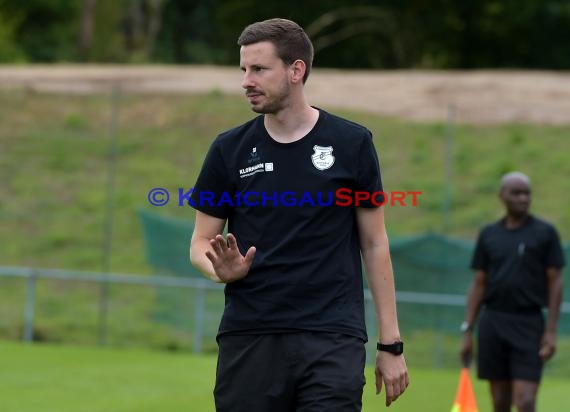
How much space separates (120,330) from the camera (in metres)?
19.8

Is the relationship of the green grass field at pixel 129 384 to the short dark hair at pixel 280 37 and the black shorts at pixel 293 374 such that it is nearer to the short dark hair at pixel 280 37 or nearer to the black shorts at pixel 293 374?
the black shorts at pixel 293 374

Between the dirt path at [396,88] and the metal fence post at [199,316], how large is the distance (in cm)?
1134

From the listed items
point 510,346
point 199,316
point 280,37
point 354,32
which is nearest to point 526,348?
point 510,346

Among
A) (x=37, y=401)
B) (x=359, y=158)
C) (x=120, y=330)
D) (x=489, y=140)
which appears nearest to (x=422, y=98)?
(x=489, y=140)

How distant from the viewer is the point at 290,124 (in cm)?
538

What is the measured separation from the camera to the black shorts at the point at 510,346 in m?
10.0

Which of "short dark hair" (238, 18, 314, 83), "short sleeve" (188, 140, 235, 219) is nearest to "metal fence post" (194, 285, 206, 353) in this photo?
"short sleeve" (188, 140, 235, 219)

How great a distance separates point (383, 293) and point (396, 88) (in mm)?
27362

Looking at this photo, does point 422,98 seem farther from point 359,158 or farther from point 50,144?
point 359,158

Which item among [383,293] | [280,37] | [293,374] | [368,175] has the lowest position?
[293,374]

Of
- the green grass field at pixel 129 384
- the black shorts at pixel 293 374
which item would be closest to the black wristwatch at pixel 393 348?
the black shorts at pixel 293 374

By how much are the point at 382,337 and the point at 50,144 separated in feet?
74.1

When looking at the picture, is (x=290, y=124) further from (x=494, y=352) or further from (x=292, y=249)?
(x=494, y=352)

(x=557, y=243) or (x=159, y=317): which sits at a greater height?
(x=557, y=243)
